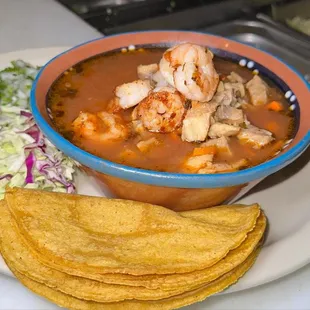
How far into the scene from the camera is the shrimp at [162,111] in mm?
1567

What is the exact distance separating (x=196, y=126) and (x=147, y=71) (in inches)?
14.2

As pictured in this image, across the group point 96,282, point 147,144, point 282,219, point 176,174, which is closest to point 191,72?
point 147,144

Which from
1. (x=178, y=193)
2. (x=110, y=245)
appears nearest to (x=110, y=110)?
(x=178, y=193)

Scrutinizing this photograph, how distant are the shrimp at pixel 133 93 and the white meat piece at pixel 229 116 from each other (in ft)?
0.67

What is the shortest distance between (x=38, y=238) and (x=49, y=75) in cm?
63

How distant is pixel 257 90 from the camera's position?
1.75 m

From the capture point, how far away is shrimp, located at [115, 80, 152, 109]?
1642 mm

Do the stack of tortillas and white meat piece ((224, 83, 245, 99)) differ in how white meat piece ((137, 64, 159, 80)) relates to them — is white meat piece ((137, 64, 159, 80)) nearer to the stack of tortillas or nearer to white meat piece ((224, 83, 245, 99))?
white meat piece ((224, 83, 245, 99))

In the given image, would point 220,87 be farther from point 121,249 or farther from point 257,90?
point 121,249

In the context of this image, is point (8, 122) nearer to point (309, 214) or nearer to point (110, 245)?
point (110, 245)

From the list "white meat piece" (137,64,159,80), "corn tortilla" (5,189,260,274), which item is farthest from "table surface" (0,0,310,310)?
"white meat piece" (137,64,159,80)

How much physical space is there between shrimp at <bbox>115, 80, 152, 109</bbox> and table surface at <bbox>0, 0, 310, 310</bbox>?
57 cm

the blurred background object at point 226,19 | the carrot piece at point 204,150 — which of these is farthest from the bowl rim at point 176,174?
the blurred background object at point 226,19

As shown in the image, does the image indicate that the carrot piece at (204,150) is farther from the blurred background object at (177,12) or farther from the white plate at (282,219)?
the blurred background object at (177,12)
